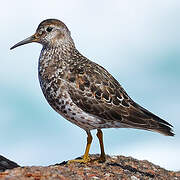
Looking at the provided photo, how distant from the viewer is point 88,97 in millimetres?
11945

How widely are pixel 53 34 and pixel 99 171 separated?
3857 mm

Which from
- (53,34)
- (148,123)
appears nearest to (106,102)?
(148,123)

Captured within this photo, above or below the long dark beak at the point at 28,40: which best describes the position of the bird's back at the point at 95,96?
below

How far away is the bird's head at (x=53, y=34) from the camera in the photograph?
42.8ft

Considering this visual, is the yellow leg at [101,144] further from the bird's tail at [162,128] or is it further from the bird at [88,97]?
the bird's tail at [162,128]

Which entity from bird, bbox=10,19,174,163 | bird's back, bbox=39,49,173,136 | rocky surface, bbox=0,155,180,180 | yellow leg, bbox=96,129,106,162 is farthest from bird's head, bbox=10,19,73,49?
rocky surface, bbox=0,155,180,180

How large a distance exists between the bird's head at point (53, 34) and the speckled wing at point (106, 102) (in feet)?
3.53

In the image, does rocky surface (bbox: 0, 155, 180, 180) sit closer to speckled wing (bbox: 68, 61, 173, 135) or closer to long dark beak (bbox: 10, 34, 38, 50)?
speckled wing (bbox: 68, 61, 173, 135)

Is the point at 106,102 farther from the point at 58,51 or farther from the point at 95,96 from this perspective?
the point at 58,51

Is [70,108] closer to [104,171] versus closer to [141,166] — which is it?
[104,171]

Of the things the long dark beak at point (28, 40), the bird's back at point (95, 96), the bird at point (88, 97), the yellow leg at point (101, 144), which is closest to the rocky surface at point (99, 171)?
the yellow leg at point (101, 144)

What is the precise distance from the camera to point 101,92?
1211cm

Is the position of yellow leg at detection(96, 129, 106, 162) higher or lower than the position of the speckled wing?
lower

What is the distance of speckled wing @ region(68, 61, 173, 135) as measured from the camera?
38.9 ft
